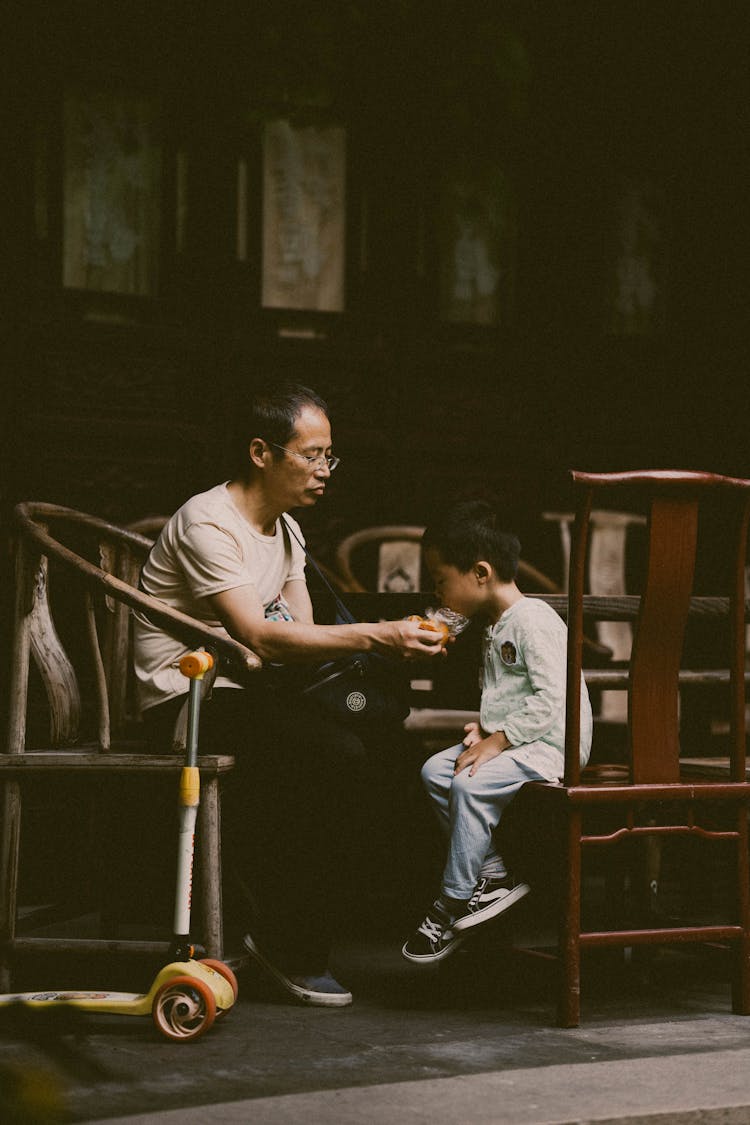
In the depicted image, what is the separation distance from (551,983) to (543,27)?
4.72 metres

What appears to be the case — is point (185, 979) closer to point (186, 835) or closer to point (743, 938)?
point (186, 835)

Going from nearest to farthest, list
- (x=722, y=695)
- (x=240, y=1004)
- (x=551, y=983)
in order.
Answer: (x=240, y=1004)
(x=551, y=983)
(x=722, y=695)

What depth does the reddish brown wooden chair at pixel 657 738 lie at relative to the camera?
10.7 feet

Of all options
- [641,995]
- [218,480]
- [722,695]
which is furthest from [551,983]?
[218,480]

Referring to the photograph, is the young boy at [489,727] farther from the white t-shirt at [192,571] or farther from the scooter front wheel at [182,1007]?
the scooter front wheel at [182,1007]

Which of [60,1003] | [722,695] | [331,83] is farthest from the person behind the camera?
[331,83]

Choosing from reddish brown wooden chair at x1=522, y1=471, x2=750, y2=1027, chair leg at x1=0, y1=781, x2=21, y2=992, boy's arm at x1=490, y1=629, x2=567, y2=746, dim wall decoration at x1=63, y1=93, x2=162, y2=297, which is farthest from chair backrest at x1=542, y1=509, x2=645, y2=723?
chair leg at x1=0, y1=781, x2=21, y2=992

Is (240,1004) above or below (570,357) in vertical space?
below

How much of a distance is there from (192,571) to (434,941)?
3.36 feet

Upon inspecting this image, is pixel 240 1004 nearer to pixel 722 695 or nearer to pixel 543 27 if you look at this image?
pixel 722 695

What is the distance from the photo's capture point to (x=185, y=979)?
3049mm

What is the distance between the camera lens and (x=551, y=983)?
3838mm

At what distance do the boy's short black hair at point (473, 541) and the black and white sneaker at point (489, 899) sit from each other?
744 mm

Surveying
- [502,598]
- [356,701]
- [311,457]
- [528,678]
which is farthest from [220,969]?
[311,457]
